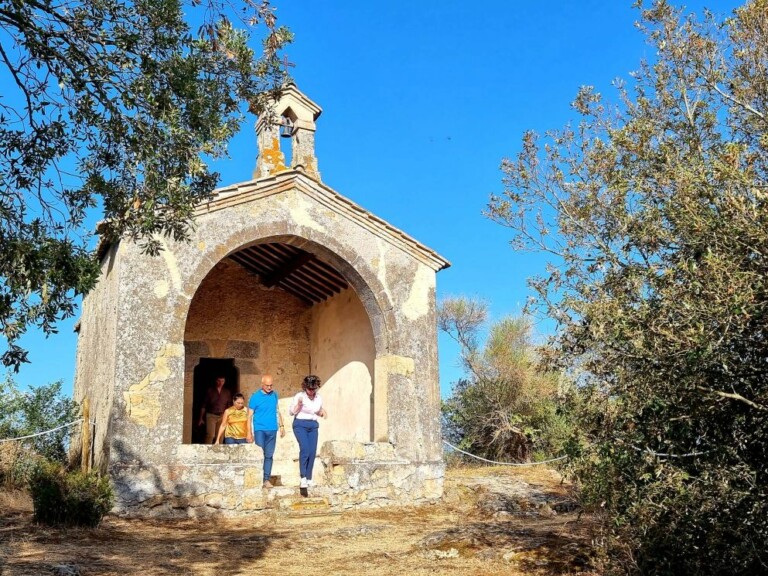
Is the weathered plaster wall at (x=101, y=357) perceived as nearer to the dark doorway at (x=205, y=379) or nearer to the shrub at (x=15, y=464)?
the shrub at (x=15, y=464)

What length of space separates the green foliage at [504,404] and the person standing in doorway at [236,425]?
750cm

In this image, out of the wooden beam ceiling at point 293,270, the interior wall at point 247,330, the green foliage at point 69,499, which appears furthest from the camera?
the interior wall at point 247,330

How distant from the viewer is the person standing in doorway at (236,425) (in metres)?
Answer: 12.7

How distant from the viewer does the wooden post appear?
40.7 ft

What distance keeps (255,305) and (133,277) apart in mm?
4676

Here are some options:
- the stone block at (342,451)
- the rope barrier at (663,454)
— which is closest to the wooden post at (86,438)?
the stone block at (342,451)

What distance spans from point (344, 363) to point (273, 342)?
1884mm

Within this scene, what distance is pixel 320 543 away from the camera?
927 cm

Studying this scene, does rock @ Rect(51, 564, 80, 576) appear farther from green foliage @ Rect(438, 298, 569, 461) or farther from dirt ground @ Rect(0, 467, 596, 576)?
green foliage @ Rect(438, 298, 569, 461)

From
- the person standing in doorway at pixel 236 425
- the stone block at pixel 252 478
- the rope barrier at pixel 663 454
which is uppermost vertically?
the person standing in doorway at pixel 236 425

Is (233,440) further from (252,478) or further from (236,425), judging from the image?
(252,478)

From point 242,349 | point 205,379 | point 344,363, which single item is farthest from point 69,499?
point 205,379

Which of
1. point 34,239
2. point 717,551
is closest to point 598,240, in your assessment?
point 717,551

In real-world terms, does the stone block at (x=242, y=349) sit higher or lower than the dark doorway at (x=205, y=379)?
higher
